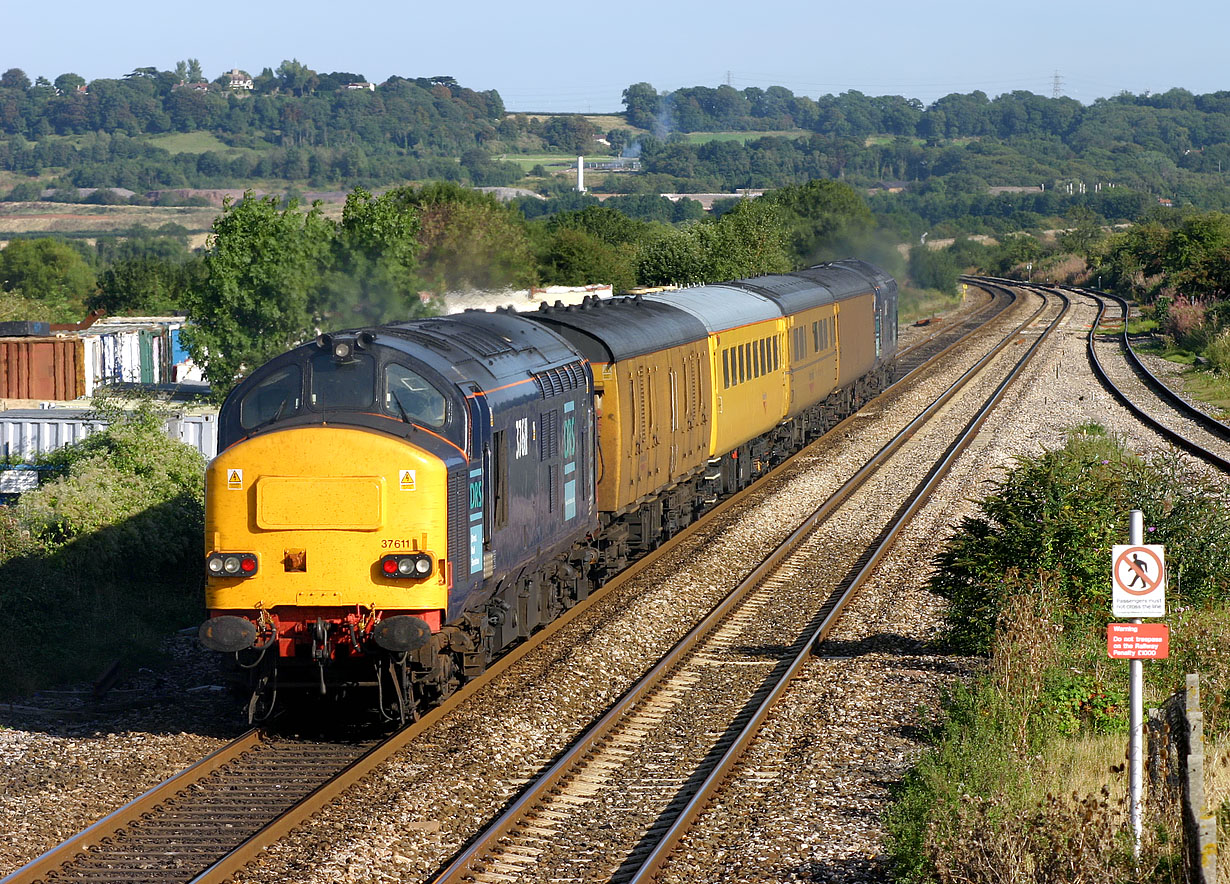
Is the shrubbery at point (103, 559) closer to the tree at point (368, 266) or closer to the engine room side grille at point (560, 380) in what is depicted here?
the engine room side grille at point (560, 380)

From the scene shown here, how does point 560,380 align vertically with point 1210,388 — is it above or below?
above

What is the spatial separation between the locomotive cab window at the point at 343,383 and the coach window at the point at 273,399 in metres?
0.15

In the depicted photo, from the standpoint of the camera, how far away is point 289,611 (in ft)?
38.3

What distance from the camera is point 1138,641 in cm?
880

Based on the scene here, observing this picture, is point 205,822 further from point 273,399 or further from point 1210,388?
point 1210,388

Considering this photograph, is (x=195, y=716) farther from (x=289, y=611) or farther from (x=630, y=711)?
(x=630, y=711)

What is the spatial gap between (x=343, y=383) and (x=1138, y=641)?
6.48 metres

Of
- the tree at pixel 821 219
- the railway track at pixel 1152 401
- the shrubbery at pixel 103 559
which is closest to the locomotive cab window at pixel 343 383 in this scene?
the shrubbery at pixel 103 559

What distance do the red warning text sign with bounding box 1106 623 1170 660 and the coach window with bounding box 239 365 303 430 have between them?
6.58m

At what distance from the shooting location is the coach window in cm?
1196

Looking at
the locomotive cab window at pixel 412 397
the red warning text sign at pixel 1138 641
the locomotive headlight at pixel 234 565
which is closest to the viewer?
the red warning text sign at pixel 1138 641

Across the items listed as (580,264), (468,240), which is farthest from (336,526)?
(580,264)

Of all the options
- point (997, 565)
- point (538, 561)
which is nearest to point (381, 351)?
point (538, 561)

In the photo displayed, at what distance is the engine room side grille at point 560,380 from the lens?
578 inches
